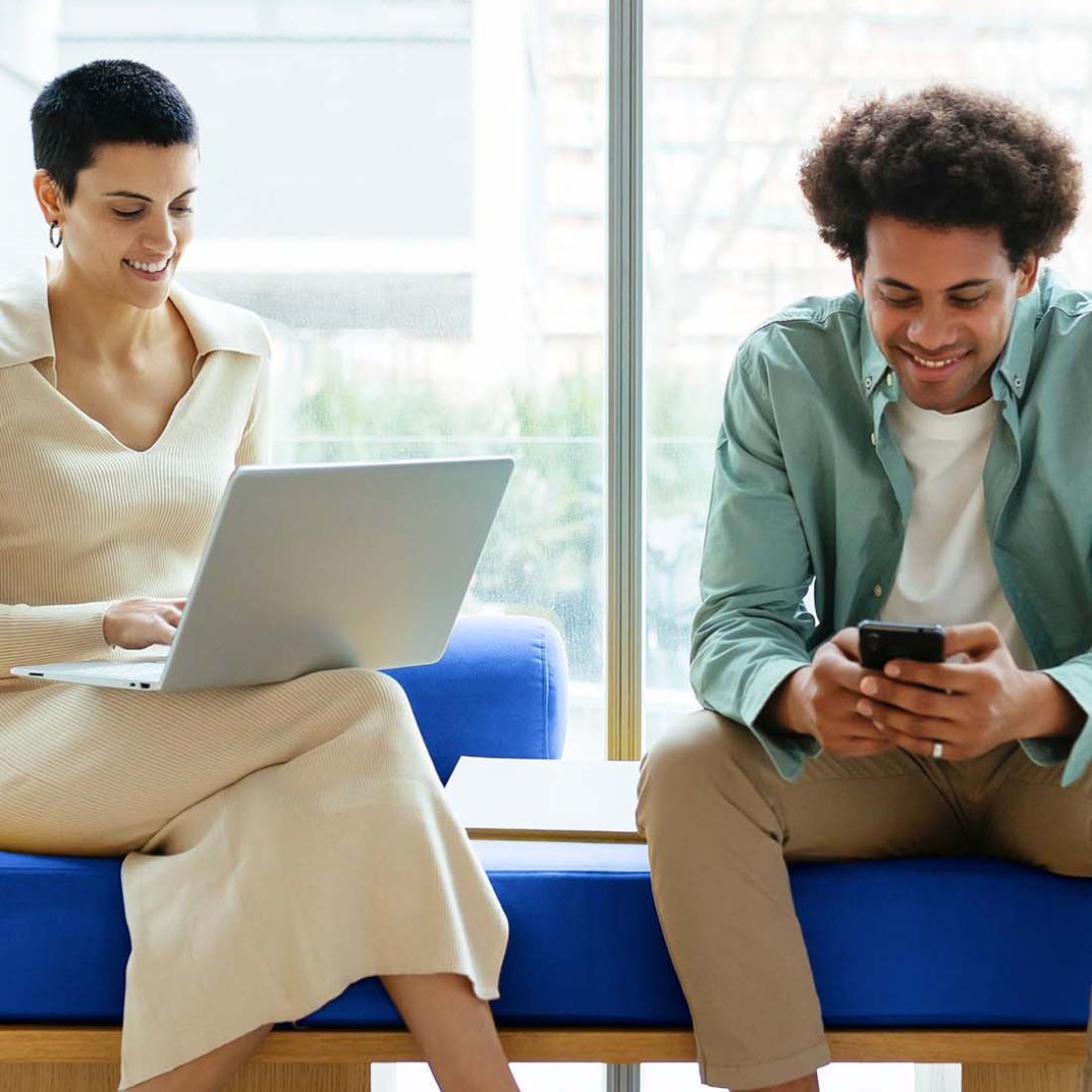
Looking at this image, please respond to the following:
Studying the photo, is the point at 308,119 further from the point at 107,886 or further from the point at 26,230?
the point at 107,886

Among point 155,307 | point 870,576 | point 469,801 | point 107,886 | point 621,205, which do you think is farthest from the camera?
point 621,205

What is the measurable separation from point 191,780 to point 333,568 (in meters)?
0.29

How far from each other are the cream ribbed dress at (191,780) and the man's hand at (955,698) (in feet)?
1.52

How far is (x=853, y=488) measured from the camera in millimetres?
1791

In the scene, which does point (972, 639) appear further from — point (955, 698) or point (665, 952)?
point (665, 952)

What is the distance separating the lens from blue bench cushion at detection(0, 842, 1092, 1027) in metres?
1.64

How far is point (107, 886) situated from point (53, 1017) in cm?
16

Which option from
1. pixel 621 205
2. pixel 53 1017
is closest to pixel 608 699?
pixel 621 205

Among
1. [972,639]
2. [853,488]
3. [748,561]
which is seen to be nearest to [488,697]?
[748,561]

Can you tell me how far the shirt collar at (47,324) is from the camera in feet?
6.34

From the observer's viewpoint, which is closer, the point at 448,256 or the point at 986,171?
the point at 986,171

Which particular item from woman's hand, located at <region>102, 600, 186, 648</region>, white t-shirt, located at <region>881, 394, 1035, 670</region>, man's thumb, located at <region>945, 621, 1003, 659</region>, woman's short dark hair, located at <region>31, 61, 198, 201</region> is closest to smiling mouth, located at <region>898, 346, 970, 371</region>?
white t-shirt, located at <region>881, 394, 1035, 670</region>

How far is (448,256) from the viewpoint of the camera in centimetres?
265

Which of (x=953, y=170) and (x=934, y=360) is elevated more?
(x=953, y=170)
